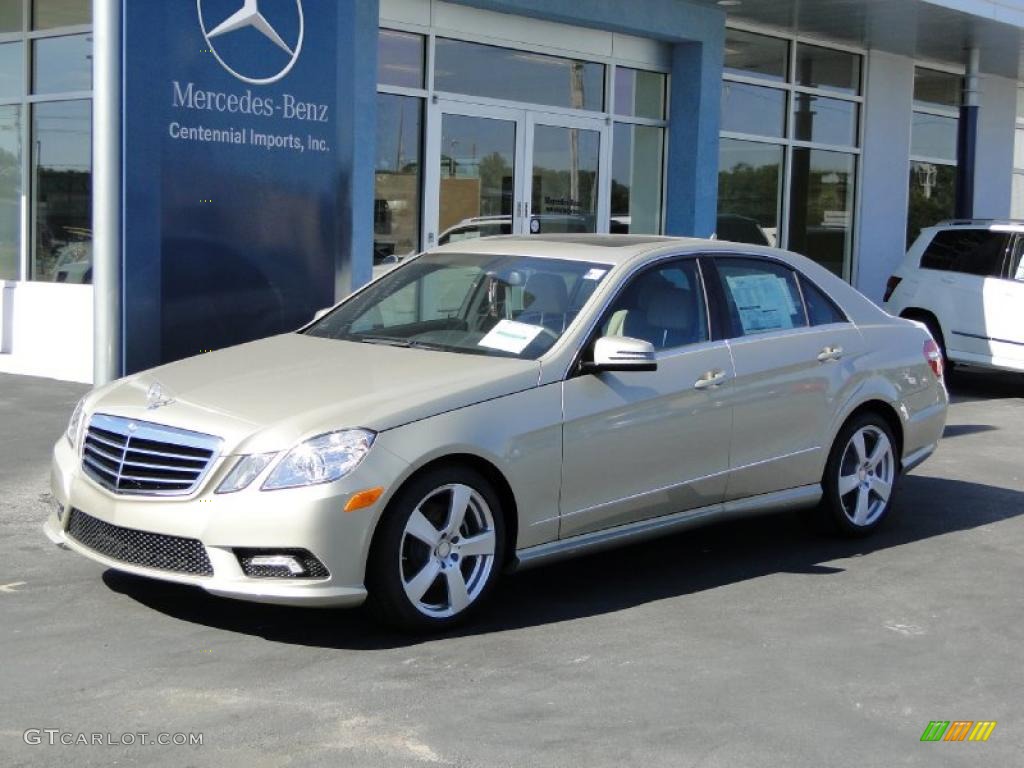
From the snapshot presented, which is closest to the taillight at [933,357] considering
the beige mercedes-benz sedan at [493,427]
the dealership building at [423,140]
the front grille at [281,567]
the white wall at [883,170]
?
the beige mercedes-benz sedan at [493,427]

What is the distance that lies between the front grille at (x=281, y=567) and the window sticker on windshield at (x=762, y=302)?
268 cm

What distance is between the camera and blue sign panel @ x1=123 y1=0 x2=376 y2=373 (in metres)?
7.96

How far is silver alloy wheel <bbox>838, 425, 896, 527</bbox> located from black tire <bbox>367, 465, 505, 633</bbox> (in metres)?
2.43

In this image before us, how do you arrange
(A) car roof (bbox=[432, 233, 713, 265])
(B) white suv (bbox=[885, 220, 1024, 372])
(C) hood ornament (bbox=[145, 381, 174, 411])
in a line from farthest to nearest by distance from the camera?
1. (B) white suv (bbox=[885, 220, 1024, 372])
2. (A) car roof (bbox=[432, 233, 713, 265])
3. (C) hood ornament (bbox=[145, 381, 174, 411])

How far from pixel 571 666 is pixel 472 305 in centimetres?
203

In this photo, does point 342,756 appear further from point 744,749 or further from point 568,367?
point 568,367

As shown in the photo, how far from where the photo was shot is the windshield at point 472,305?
6.21 m

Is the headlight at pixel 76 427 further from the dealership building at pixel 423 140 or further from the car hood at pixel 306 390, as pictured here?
the dealership building at pixel 423 140

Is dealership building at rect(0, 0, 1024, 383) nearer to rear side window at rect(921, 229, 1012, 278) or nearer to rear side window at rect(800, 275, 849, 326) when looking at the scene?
rear side window at rect(921, 229, 1012, 278)

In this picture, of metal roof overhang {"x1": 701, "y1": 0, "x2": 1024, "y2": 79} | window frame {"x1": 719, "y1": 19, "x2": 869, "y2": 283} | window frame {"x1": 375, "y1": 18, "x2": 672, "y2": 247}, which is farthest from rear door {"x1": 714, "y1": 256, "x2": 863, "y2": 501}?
window frame {"x1": 719, "y1": 19, "x2": 869, "y2": 283}

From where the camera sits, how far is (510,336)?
6.17 m

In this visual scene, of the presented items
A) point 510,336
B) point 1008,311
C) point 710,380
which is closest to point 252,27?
point 510,336

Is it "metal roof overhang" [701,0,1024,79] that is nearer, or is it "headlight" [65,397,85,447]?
"headlight" [65,397,85,447]

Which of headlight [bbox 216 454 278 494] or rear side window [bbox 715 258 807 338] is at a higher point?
rear side window [bbox 715 258 807 338]
